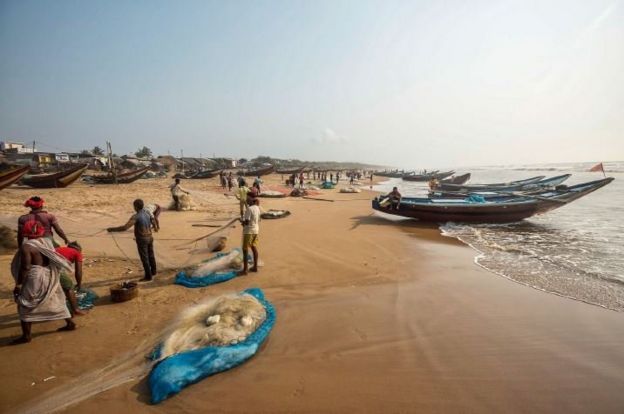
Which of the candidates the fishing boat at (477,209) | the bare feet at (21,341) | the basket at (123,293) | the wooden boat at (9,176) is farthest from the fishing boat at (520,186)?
the wooden boat at (9,176)

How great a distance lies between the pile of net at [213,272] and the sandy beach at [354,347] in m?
0.22

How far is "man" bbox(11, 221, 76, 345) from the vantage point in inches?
137

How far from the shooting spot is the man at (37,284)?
3482 mm

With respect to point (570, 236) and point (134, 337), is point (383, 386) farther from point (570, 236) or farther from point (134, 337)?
point (570, 236)

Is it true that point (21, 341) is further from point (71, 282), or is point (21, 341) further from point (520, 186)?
point (520, 186)

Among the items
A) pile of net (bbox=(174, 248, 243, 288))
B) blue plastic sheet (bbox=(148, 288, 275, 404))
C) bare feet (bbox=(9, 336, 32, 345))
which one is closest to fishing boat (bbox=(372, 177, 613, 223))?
pile of net (bbox=(174, 248, 243, 288))

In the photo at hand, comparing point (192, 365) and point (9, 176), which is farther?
point (9, 176)

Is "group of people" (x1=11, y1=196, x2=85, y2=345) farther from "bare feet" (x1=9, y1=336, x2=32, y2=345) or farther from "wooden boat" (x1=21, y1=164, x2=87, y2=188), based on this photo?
"wooden boat" (x1=21, y1=164, x2=87, y2=188)

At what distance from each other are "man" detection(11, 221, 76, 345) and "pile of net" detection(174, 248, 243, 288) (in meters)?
1.99

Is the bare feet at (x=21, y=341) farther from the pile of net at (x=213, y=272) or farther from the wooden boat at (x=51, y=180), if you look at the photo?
the wooden boat at (x=51, y=180)

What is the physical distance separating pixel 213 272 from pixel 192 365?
2.99 metres

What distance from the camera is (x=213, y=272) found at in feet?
19.3

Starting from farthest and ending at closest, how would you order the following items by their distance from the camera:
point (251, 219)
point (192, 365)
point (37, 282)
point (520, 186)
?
point (520, 186) < point (251, 219) < point (37, 282) < point (192, 365)

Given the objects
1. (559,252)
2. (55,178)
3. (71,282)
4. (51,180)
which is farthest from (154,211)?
(51,180)
